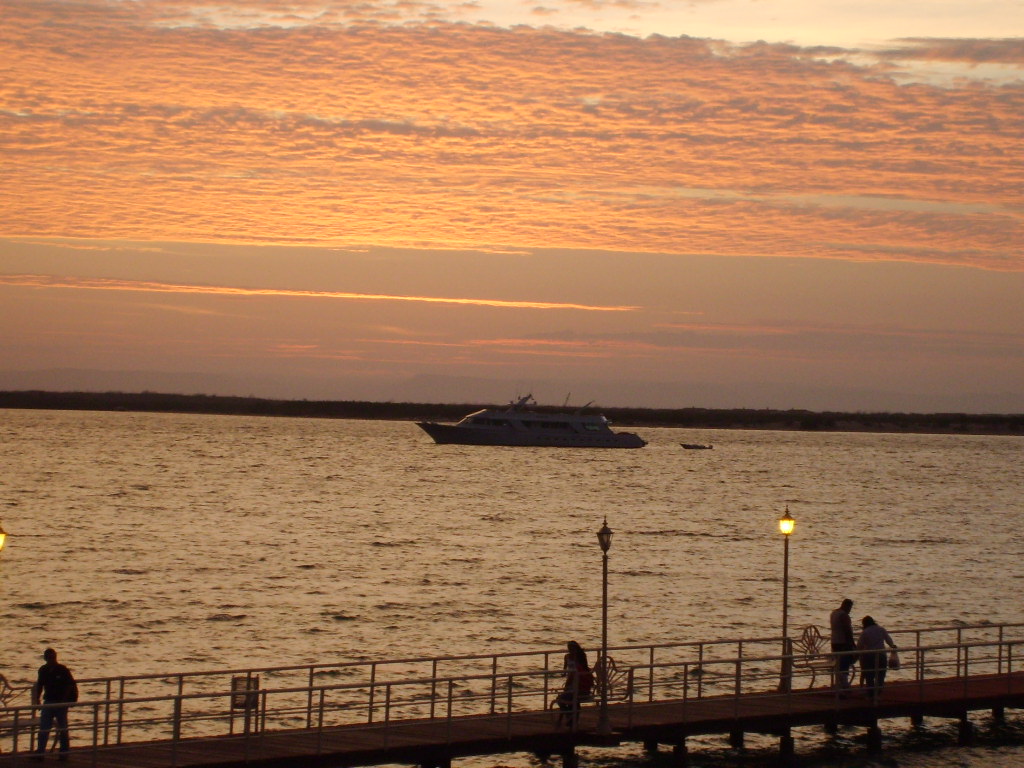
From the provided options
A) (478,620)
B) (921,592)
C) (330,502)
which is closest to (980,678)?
(478,620)

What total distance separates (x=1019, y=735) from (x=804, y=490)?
357ft

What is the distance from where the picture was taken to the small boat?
178750 mm

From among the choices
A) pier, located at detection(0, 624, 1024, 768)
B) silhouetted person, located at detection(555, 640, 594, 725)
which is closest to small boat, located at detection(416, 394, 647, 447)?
pier, located at detection(0, 624, 1024, 768)

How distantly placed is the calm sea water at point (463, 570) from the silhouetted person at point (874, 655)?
8.64ft

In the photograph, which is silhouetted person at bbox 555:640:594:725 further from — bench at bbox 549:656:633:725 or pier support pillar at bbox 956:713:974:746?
pier support pillar at bbox 956:713:974:746

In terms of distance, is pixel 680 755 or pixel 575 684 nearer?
pixel 575 684

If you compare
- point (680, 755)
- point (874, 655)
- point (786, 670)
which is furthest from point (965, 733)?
point (680, 755)

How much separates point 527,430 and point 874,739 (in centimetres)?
15198

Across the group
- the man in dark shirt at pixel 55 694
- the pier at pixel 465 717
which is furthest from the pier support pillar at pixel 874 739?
the man in dark shirt at pixel 55 694

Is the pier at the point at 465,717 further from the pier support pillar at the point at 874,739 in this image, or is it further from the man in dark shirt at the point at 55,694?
the man in dark shirt at the point at 55,694

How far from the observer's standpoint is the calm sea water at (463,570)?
136 feet

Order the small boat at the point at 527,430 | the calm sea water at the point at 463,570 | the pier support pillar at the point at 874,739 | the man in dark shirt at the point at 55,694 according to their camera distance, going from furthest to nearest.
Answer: the small boat at the point at 527,430 → the calm sea water at the point at 463,570 → the pier support pillar at the point at 874,739 → the man in dark shirt at the point at 55,694

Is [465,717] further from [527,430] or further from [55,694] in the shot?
[527,430]

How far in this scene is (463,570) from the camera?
63.1 metres
